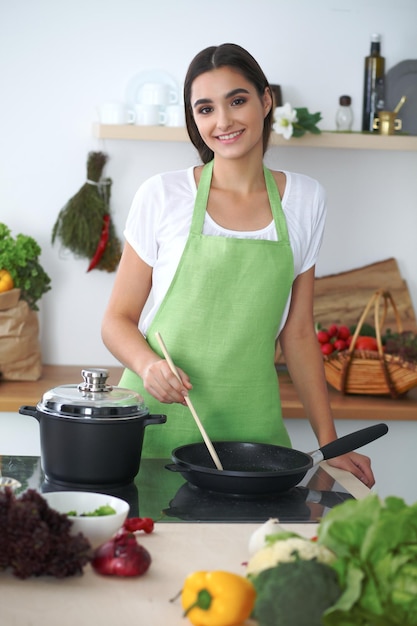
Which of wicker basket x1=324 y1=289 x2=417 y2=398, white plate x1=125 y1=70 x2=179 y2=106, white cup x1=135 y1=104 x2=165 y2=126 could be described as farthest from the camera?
white plate x1=125 y1=70 x2=179 y2=106

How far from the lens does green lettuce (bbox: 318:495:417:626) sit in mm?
984

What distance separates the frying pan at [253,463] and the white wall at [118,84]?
1.78 meters

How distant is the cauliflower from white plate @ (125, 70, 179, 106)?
8.14 feet

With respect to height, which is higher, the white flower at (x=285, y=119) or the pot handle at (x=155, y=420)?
the white flower at (x=285, y=119)

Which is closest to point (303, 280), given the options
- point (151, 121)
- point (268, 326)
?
point (268, 326)

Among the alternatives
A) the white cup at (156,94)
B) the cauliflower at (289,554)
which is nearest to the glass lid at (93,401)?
the cauliflower at (289,554)

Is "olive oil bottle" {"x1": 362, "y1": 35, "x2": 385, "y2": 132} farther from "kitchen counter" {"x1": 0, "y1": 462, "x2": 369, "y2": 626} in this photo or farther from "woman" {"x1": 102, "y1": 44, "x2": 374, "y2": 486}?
"kitchen counter" {"x1": 0, "y1": 462, "x2": 369, "y2": 626}

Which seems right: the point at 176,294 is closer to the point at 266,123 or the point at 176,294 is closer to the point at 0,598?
the point at 266,123

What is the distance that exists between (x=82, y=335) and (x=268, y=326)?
1.56m

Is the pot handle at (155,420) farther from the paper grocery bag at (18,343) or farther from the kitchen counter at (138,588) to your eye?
the paper grocery bag at (18,343)

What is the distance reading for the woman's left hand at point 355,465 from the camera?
189 centimetres

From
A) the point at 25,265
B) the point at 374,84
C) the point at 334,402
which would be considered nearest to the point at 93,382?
the point at 334,402

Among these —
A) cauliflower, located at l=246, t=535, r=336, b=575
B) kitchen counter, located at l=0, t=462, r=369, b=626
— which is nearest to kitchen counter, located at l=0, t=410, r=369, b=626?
kitchen counter, located at l=0, t=462, r=369, b=626

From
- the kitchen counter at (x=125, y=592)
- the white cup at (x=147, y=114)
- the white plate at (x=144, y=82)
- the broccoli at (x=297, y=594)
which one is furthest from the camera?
the white plate at (x=144, y=82)
